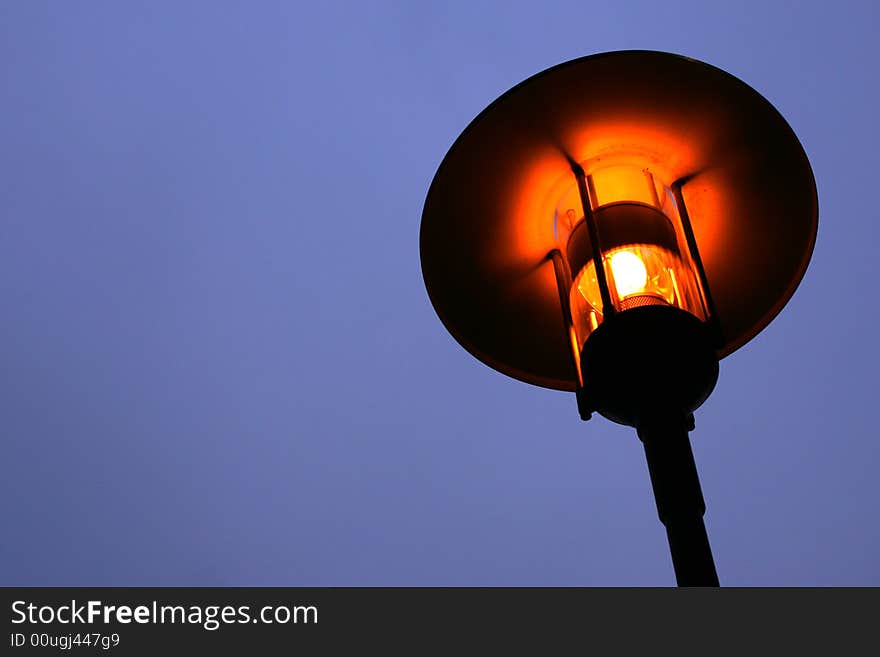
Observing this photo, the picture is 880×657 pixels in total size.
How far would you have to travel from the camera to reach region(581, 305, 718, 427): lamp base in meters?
1.79

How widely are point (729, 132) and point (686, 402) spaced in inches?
33.1

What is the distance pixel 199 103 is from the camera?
55.8ft

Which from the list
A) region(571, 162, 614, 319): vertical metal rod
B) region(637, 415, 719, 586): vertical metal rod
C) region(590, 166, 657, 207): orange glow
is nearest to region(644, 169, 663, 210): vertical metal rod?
region(590, 166, 657, 207): orange glow

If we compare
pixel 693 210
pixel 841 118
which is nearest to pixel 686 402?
pixel 693 210

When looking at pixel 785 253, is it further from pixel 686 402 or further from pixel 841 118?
pixel 841 118

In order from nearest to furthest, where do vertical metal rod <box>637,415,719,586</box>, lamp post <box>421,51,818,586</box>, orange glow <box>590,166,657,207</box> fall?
vertical metal rod <box>637,415,719,586</box>
lamp post <box>421,51,818,586</box>
orange glow <box>590,166,657,207</box>

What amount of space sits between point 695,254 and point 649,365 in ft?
1.24

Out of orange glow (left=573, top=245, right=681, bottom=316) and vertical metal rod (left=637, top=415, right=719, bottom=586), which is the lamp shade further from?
vertical metal rod (left=637, top=415, right=719, bottom=586)

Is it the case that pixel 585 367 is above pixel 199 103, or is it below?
below

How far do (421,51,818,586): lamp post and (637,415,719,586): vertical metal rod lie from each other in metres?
0.18

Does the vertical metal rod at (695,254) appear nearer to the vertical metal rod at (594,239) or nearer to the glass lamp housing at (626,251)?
the glass lamp housing at (626,251)

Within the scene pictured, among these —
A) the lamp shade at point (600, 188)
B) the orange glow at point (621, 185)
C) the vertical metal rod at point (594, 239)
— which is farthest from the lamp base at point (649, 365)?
the orange glow at point (621, 185)

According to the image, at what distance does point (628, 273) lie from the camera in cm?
200

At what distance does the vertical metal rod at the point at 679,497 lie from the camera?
5.10ft
